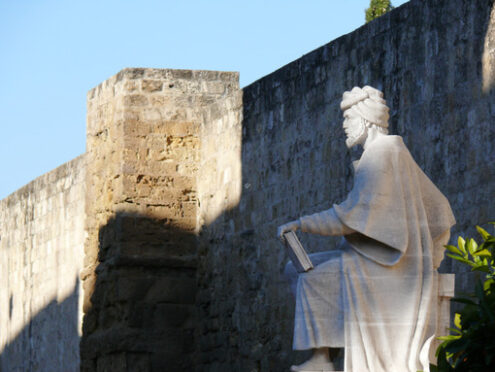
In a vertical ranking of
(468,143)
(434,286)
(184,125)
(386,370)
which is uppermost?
(184,125)

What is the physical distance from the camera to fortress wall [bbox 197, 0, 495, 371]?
7551 mm

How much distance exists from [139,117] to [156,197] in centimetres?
67

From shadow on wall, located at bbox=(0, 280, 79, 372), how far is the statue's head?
7.33 metres

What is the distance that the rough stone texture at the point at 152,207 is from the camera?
35.3 ft

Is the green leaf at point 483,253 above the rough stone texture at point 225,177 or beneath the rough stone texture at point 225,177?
beneath

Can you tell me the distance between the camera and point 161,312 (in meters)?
10.9

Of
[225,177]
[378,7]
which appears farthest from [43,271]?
[378,7]

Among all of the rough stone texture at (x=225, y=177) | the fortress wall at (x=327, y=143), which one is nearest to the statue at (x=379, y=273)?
the fortress wall at (x=327, y=143)

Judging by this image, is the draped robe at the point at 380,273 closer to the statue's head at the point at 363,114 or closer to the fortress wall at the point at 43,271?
the statue's head at the point at 363,114

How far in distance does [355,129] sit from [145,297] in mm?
4990

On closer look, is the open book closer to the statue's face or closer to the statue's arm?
the statue's arm

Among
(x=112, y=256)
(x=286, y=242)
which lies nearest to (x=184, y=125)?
(x=112, y=256)

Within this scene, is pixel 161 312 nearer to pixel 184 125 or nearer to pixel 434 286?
pixel 184 125

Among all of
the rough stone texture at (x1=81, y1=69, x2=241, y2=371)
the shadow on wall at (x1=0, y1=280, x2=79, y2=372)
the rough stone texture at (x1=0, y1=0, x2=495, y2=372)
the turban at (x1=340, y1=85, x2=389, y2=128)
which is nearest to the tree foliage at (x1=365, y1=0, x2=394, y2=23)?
the shadow on wall at (x1=0, y1=280, x2=79, y2=372)
